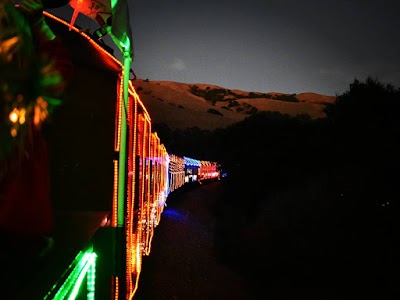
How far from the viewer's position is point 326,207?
13.5 meters

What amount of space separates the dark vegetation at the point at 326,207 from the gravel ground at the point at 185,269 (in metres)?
0.71

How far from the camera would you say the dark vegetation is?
10.6 metres

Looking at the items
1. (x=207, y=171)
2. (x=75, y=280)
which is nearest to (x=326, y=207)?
(x=75, y=280)

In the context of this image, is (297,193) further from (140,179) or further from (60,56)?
(60,56)

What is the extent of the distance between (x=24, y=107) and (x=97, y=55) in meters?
2.45

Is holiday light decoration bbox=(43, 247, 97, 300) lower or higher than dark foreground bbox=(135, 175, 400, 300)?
higher

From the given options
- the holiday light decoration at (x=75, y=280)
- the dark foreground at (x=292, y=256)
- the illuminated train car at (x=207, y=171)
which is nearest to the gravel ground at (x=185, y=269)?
the dark foreground at (x=292, y=256)

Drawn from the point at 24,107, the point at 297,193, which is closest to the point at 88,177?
the point at 24,107

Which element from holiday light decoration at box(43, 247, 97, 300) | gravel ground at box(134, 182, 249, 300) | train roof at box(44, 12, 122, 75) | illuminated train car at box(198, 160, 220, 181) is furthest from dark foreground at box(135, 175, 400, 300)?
illuminated train car at box(198, 160, 220, 181)

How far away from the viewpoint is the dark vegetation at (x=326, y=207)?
10.6m

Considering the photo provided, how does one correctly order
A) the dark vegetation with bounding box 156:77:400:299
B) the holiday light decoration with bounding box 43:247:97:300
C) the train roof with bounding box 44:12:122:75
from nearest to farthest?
the holiday light decoration with bounding box 43:247:97:300
the train roof with bounding box 44:12:122:75
the dark vegetation with bounding box 156:77:400:299

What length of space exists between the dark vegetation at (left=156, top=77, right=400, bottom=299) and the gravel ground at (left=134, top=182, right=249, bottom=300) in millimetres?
706

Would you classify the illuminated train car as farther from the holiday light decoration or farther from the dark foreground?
the holiday light decoration

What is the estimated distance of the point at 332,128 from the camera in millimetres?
18750
